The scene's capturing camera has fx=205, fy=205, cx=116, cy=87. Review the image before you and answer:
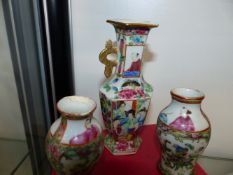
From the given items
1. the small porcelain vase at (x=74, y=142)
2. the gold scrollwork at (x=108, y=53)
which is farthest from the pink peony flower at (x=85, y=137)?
the gold scrollwork at (x=108, y=53)

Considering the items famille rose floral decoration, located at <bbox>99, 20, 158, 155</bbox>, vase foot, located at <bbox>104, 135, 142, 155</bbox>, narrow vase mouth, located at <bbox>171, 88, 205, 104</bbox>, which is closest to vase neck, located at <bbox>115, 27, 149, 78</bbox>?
famille rose floral decoration, located at <bbox>99, 20, 158, 155</bbox>

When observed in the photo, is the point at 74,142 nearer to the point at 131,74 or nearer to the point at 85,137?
the point at 85,137

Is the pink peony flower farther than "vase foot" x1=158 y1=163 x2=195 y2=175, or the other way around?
"vase foot" x1=158 y1=163 x2=195 y2=175

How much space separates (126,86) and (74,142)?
21cm

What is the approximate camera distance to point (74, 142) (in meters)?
0.45

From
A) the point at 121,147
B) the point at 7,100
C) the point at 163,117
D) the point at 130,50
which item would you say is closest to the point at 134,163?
the point at 121,147

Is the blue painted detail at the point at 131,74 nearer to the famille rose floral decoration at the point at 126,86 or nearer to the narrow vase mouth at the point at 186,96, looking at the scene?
the famille rose floral decoration at the point at 126,86

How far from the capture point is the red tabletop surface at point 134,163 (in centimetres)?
59

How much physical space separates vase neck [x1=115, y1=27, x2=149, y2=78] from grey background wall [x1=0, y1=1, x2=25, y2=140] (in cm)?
35

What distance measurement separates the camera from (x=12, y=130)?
722mm

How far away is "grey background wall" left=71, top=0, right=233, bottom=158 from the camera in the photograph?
754 millimetres

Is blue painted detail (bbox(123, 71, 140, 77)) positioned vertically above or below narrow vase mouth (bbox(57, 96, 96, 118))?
above

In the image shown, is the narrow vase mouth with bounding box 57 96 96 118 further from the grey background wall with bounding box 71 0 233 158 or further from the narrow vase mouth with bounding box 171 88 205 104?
the grey background wall with bounding box 71 0 233 158

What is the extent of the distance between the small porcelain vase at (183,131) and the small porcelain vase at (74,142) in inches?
6.9
